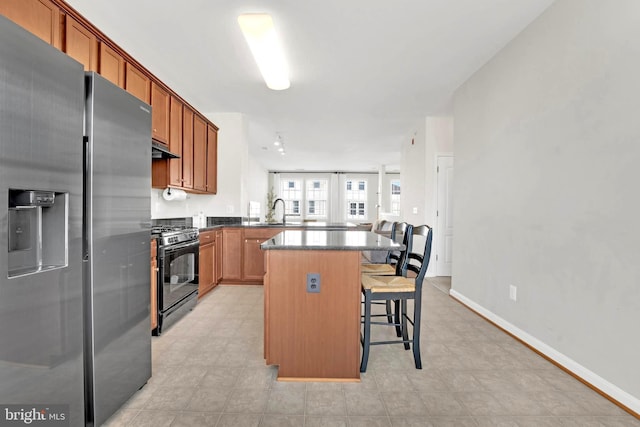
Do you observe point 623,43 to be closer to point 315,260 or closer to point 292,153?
point 315,260

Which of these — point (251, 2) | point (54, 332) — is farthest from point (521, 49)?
point (54, 332)

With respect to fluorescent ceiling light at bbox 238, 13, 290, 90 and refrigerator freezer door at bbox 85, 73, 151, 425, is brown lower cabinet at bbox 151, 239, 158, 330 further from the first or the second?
fluorescent ceiling light at bbox 238, 13, 290, 90

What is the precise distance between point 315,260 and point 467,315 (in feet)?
7.28

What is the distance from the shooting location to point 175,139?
3.45 m

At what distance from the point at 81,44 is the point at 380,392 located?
3145 millimetres

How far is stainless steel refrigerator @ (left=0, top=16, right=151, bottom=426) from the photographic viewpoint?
1.02m

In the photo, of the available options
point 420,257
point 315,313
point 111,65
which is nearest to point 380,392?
point 315,313

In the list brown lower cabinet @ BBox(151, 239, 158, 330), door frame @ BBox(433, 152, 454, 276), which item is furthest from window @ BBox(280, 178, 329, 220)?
brown lower cabinet @ BBox(151, 239, 158, 330)

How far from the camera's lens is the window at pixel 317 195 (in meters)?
11.4

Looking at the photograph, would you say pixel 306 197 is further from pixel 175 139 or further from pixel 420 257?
pixel 420 257

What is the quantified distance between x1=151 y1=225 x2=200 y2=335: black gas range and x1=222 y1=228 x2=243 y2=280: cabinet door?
38.4 inches

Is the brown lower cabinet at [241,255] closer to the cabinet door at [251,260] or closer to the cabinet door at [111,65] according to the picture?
the cabinet door at [251,260]

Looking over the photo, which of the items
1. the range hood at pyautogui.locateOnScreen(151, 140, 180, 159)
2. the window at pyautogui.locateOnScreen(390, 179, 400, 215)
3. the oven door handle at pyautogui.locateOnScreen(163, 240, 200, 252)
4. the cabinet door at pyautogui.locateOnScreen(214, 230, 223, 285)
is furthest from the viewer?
the window at pyautogui.locateOnScreen(390, 179, 400, 215)

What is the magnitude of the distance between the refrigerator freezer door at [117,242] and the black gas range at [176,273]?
2.92 ft
